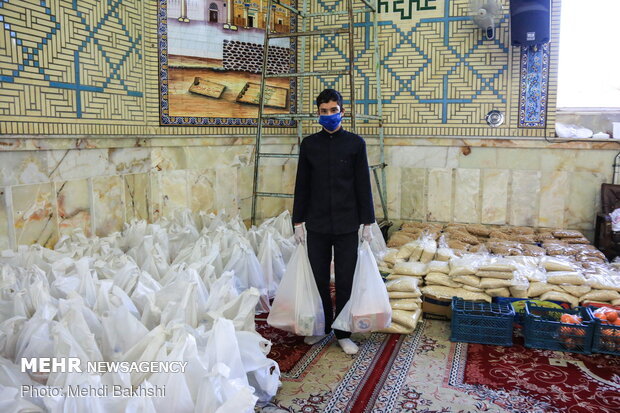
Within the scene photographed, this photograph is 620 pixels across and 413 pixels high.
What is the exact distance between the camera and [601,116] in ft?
18.4

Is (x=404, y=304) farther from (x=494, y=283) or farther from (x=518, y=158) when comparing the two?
(x=518, y=158)

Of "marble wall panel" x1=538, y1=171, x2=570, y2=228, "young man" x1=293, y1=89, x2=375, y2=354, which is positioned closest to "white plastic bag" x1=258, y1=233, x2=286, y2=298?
"young man" x1=293, y1=89, x2=375, y2=354

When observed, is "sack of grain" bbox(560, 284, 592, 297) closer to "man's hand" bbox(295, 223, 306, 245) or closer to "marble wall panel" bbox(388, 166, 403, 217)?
"man's hand" bbox(295, 223, 306, 245)

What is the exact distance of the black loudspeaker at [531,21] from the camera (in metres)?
5.12

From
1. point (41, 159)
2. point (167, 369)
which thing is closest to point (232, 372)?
point (167, 369)

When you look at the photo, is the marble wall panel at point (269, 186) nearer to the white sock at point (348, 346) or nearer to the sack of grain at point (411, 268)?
the sack of grain at point (411, 268)

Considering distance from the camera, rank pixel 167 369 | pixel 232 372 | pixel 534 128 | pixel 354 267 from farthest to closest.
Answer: pixel 534 128 → pixel 354 267 → pixel 232 372 → pixel 167 369

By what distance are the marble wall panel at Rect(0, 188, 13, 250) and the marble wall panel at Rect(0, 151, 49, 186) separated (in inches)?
3.2

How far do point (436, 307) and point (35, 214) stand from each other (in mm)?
2759

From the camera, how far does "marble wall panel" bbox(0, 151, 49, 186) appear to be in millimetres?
3469

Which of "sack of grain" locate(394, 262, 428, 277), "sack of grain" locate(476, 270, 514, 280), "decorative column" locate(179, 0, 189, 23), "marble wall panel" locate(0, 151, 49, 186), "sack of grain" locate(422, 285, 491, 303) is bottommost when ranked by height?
"sack of grain" locate(422, 285, 491, 303)

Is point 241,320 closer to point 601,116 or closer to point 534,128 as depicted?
point 534,128

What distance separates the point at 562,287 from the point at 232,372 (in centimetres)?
244

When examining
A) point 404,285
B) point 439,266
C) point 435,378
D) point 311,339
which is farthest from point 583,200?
point 311,339
